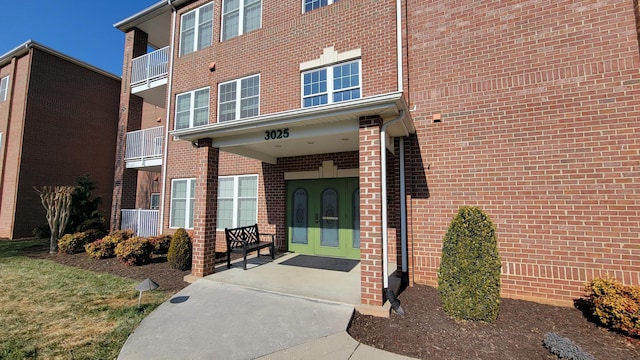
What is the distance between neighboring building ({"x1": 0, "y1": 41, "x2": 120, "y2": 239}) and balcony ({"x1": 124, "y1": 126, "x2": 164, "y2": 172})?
605 centimetres

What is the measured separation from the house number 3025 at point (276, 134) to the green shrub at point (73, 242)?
8.77m

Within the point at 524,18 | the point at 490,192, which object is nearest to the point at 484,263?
the point at 490,192

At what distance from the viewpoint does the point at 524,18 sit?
5.79m

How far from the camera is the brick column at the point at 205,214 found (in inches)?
256

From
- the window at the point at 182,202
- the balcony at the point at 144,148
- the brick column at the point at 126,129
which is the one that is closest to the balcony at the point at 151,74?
the brick column at the point at 126,129

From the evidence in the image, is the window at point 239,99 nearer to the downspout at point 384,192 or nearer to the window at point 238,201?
the window at point 238,201

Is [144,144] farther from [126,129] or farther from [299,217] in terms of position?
[299,217]

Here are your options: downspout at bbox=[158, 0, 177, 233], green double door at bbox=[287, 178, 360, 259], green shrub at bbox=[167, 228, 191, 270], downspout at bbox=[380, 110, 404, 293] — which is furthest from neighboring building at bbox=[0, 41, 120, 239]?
downspout at bbox=[380, 110, 404, 293]

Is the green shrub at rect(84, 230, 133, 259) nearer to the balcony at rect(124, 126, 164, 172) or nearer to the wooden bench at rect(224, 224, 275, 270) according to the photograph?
the balcony at rect(124, 126, 164, 172)

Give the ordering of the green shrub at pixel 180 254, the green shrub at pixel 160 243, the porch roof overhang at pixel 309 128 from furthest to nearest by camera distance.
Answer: the green shrub at pixel 160 243
the green shrub at pixel 180 254
the porch roof overhang at pixel 309 128

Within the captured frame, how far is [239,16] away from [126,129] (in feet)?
24.1

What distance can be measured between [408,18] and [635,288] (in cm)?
672

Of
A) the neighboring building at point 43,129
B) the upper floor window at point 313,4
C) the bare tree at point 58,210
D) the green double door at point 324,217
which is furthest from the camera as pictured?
the neighboring building at point 43,129

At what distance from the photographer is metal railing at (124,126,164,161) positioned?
472 inches
